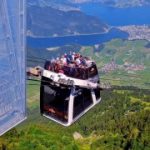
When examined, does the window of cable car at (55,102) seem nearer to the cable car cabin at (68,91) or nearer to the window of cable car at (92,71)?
the cable car cabin at (68,91)

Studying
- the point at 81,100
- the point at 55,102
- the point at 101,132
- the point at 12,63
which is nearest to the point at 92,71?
the point at 81,100

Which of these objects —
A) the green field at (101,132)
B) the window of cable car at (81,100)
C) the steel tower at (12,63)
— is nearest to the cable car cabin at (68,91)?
the window of cable car at (81,100)

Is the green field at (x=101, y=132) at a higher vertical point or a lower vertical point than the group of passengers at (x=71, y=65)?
lower

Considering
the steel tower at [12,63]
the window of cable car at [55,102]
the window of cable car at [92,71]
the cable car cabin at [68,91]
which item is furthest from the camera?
the window of cable car at [55,102]

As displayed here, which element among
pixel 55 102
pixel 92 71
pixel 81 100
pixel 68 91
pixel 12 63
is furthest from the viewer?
pixel 55 102

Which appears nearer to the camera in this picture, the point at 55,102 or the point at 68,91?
the point at 68,91

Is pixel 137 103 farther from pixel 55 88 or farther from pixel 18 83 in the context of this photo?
pixel 18 83

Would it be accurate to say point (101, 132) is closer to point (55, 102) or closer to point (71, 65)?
point (55, 102)
